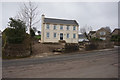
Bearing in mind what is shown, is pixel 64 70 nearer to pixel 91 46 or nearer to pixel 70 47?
pixel 70 47

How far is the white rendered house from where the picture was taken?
97.3ft

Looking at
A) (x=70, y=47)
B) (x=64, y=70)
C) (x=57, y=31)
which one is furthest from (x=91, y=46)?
(x=64, y=70)

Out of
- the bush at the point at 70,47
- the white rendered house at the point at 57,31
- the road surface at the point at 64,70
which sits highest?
the white rendered house at the point at 57,31

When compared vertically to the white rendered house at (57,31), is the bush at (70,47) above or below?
below

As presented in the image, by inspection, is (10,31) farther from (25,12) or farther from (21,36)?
(25,12)

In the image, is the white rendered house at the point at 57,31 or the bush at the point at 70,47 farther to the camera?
the white rendered house at the point at 57,31

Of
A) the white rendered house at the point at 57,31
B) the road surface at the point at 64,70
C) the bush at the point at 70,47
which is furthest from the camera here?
the white rendered house at the point at 57,31

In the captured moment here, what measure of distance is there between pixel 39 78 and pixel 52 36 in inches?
953

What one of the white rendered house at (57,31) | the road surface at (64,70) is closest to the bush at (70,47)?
the road surface at (64,70)

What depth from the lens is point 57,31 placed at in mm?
30625

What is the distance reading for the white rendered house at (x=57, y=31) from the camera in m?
29.7

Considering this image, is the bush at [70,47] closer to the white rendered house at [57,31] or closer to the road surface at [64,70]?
the road surface at [64,70]

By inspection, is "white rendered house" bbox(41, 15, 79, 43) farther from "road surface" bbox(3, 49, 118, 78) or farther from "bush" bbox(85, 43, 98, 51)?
"road surface" bbox(3, 49, 118, 78)

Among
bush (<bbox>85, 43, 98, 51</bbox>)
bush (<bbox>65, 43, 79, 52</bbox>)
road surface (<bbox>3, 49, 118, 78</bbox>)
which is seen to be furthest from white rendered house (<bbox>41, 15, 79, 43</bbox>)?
road surface (<bbox>3, 49, 118, 78</bbox>)
